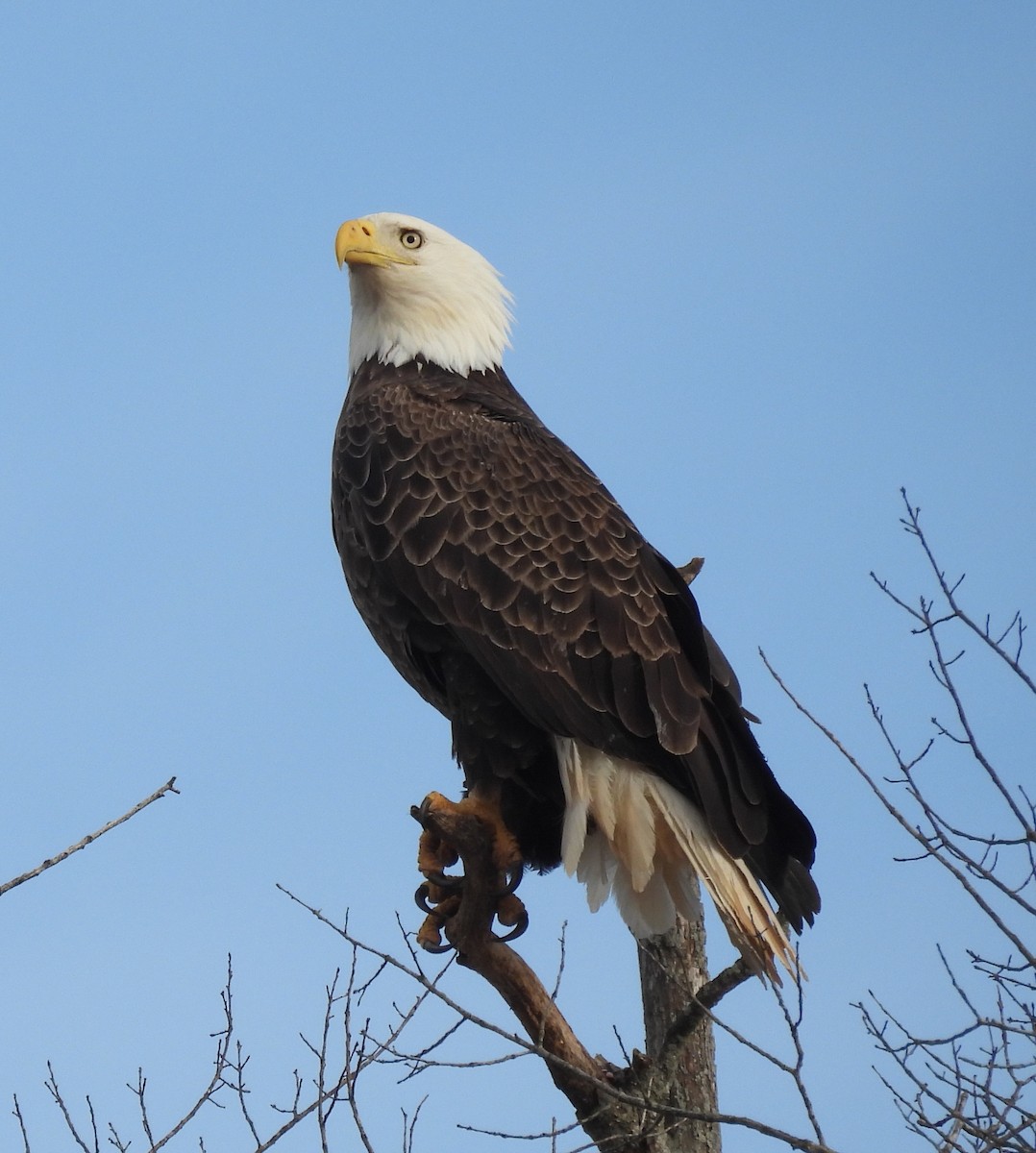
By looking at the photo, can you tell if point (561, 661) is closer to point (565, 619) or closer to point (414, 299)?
point (565, 619)

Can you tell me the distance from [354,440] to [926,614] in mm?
1870

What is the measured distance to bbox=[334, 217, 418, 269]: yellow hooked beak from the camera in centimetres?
568

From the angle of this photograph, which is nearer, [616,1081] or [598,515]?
[616,1081]

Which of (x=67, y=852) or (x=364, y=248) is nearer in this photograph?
(x=67, y=852)

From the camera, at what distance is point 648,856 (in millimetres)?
4766

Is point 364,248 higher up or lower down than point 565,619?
higher up

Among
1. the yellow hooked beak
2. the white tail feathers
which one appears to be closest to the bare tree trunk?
the white tail feathers

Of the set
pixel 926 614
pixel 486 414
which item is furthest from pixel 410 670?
pixel 926 614

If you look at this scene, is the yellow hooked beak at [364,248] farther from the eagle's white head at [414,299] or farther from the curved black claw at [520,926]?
the curved black claw at [520,926]

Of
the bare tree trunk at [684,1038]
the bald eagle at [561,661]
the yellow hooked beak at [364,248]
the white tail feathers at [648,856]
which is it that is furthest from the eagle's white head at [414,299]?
the bare tree trunk at [684,1038]

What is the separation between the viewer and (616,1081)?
4.76 metres

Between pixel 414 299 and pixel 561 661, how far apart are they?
157 cm

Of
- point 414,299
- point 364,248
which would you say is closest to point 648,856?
point 414,299

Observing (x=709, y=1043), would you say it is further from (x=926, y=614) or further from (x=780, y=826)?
(x=926, y=614)
